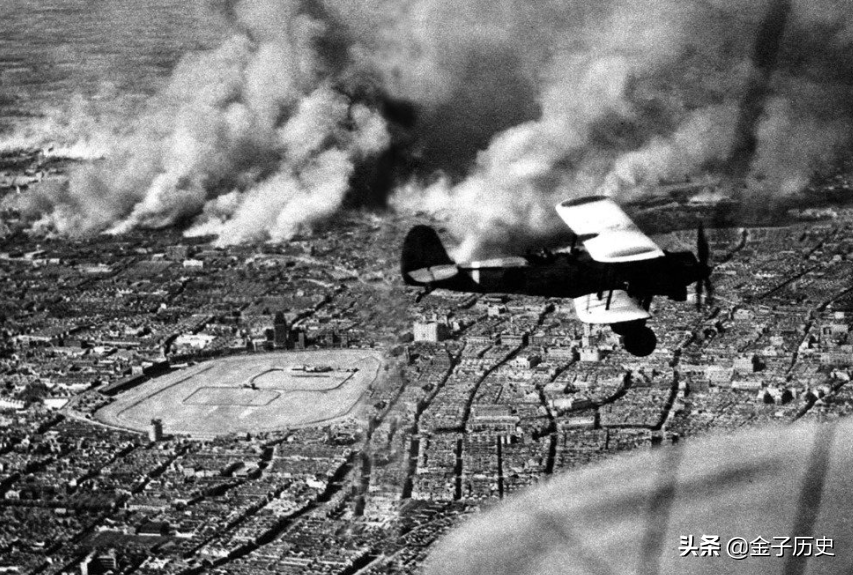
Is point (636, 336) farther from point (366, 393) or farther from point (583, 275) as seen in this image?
point (366, 393)

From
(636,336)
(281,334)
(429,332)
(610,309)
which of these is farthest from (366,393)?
(610,309)

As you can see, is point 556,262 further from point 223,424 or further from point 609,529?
point 223,424

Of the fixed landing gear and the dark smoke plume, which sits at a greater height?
the dark smoke plume

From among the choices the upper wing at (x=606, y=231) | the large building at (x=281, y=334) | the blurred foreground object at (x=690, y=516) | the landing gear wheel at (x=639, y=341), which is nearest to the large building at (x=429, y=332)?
the large building at (x=281, y=334)

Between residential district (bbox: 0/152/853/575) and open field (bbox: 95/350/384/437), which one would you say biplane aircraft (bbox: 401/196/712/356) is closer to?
residential district (bbox: 0/152/853/575)

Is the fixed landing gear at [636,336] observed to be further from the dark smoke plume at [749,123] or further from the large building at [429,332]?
the dark smoke plume at [749,123]

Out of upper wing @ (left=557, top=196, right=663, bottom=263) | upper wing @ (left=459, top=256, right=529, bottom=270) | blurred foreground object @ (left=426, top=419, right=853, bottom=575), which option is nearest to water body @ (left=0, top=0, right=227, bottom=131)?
upper wing @ (left=557, top=196, right=663, bottom=263)
